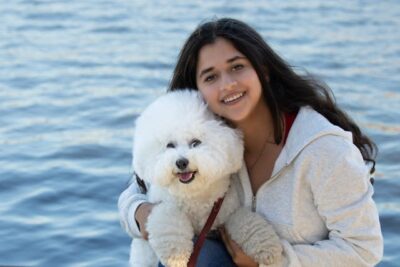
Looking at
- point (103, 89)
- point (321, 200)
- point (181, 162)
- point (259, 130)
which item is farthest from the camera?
point (103, 89)

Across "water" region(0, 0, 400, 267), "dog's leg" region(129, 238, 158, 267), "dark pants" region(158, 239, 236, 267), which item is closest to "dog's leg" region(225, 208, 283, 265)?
"dark pants" region(158, 239, 236, 267)

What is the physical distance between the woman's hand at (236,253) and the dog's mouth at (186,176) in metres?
0.31

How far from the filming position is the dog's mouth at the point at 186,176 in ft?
9.96

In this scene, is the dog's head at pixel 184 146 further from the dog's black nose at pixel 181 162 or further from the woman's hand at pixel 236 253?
the woman's hand at pixel 236 253

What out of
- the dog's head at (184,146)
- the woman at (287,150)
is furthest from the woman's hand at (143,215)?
the dog's head at (184,146)

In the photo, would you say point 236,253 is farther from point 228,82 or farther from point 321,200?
point 228,82

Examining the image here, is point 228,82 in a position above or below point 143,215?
above

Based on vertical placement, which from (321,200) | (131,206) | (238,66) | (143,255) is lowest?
(143,255)

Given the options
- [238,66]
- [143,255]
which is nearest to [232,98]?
[238,66]

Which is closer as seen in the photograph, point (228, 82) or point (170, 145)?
point (170, 145)

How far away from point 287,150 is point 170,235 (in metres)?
0.51

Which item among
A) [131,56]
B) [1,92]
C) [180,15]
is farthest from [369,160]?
[180,15]

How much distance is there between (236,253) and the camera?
3219 mm

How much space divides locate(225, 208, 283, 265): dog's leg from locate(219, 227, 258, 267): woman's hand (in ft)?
0.10
